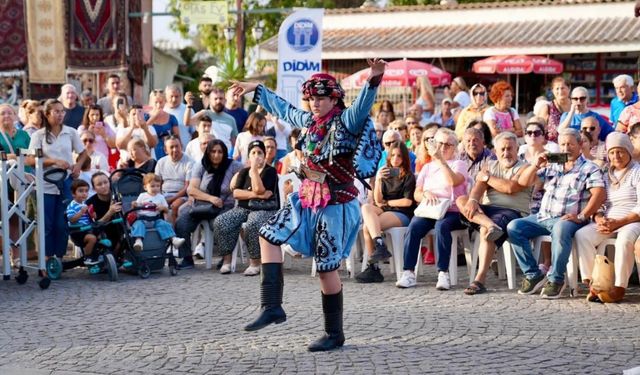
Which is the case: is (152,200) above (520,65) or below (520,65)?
below

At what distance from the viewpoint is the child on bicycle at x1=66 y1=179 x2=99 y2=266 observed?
11.1 m

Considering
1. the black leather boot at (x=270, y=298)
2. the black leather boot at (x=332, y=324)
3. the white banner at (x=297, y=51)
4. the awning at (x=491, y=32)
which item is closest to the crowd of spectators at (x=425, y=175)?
the white banner at (x=297, y=51)

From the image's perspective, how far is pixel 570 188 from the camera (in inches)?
378

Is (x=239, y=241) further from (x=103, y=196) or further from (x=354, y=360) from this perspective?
(x=354, y=360)

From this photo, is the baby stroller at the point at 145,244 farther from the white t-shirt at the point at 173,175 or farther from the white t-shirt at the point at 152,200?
the white t-shirt at the point at 173,175

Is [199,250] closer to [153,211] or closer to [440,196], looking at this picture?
[153,211]

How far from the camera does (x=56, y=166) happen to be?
37.9 ft

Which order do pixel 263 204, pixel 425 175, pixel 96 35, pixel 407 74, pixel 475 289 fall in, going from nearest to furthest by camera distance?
pixel 475 289
pixel 425 175
pixel 263 204
pixel 407 74
pixel 96 35

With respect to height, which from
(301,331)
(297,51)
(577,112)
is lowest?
(301,331)

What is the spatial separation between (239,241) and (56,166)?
206 centimetres

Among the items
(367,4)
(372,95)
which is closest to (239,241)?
(372,95)

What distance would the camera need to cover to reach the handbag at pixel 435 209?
10.2 metres

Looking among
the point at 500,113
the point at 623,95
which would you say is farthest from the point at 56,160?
the point at 623,95

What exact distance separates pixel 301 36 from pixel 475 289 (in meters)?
5.78
